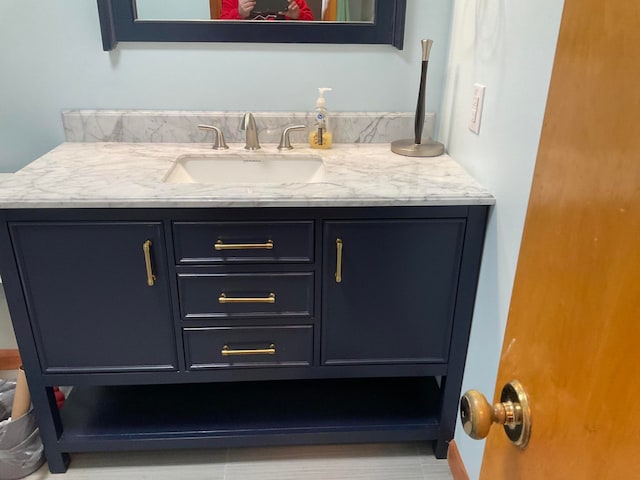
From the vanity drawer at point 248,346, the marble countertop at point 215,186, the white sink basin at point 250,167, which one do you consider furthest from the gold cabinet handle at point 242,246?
the white sink basin at point 250,167

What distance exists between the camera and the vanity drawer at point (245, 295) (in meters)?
1.38

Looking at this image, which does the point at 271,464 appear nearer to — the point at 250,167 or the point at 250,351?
the point at 250,351

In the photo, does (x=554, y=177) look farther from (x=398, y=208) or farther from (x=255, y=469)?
(x=255, y=469)

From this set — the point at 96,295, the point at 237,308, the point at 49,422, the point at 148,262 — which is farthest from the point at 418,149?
the point at 49,422

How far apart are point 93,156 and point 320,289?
85 cm

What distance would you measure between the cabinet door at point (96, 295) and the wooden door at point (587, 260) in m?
1.01

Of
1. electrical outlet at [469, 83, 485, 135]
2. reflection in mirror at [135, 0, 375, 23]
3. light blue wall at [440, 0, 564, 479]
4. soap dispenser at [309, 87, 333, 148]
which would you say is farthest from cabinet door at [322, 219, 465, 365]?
reflection in mirror at [135, 0, 375, 23]

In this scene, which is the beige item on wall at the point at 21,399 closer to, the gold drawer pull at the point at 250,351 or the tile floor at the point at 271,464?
the tile floor at the point at 271,464

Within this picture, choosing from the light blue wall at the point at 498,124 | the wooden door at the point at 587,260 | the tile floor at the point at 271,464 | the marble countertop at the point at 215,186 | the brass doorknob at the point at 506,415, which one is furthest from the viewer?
the tile floor at the point at 271,464

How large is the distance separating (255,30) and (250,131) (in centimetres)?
33

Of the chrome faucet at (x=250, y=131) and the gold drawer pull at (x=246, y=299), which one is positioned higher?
the chrome faucet at (x=250, y=131)

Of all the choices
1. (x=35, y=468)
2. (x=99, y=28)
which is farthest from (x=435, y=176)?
(x=35, y=468)

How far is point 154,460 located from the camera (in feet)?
5.37

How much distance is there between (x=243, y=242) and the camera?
1.34 metres
